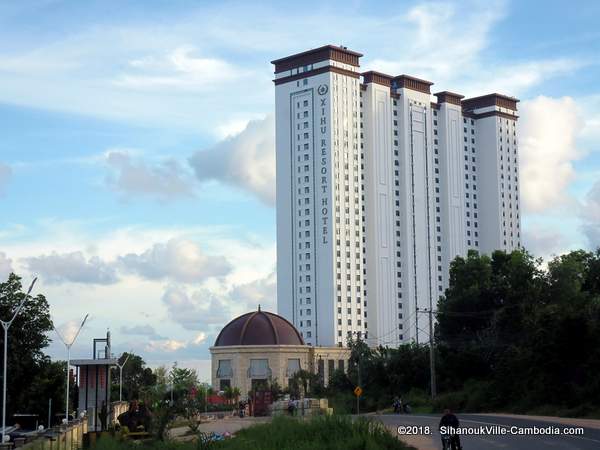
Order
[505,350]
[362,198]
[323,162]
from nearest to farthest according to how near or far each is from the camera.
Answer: [505,350]
[323,162]
[362,198]

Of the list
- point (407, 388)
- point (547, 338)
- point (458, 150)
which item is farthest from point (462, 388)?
point (458, 150)

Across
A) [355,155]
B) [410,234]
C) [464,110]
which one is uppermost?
[464,110]

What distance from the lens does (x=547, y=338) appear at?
60969 millimetres

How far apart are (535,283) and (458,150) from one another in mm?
92172

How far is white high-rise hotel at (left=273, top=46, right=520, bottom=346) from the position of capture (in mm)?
150250

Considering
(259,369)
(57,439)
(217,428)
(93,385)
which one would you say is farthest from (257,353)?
(57,439)

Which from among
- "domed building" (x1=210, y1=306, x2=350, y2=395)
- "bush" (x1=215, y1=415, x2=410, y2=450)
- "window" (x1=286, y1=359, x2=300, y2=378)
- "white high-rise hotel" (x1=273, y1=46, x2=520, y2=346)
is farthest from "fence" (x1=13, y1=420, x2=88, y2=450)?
"white high-rise hotel" (x1=273, y1=46, x2=520, y2=346)

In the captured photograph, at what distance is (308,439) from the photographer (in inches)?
1164

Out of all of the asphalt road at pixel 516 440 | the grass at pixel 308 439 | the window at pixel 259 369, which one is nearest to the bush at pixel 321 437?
the grass at pixel 308 439

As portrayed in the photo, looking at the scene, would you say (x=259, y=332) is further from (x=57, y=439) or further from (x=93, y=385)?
(x=57, y=439)

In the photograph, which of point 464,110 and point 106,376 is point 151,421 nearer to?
point 106,376

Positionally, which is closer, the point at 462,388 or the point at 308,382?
the point at 462,388

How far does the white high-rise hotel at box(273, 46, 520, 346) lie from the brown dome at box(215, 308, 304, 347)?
2128 cm

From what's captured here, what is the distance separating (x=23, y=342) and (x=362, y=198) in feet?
318
